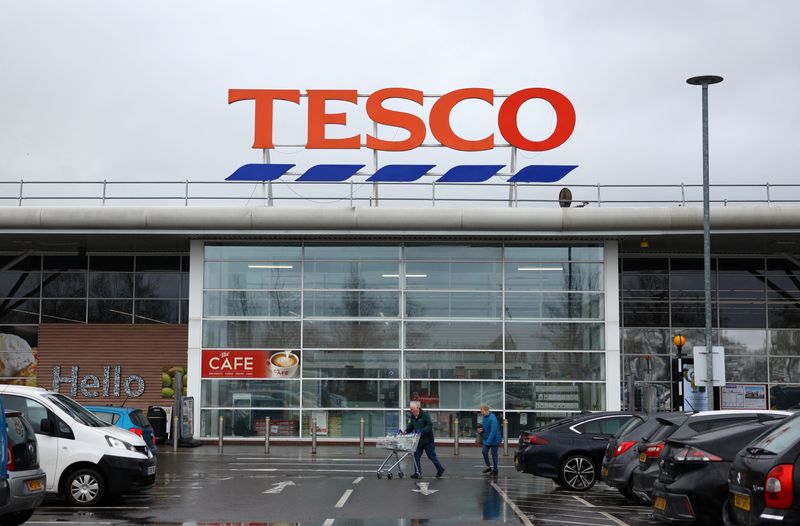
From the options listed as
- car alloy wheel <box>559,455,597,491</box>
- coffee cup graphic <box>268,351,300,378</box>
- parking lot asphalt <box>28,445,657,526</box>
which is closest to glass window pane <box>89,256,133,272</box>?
coffee cup graphic <box>268,351,300,378</box>

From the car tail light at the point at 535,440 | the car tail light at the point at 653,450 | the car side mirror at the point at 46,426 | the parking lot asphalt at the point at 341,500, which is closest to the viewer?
the car tail light at the point at 653,450

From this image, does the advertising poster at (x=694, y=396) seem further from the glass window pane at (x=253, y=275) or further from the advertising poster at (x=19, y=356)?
the advertising poster at (x=19, y=356)

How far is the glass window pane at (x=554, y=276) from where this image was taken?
3030 cm

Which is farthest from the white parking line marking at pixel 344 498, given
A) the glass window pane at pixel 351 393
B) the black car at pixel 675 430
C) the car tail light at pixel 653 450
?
the glass window pane at pixel 351 393

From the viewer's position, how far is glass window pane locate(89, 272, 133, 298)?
1318 inches

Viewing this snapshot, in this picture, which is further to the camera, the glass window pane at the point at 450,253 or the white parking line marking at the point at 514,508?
the glass window pane at the point at 450,253

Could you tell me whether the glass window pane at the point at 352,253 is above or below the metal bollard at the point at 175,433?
above

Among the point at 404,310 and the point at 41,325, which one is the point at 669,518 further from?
the point at 41,325

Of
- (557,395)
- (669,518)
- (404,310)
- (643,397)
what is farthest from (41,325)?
(669,518)

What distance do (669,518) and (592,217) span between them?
1807 cm

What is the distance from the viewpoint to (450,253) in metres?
30.4

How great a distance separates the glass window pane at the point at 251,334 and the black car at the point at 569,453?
1262 centimetres

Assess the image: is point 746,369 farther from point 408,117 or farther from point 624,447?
point 624,447

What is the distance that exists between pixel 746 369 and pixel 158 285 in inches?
763
